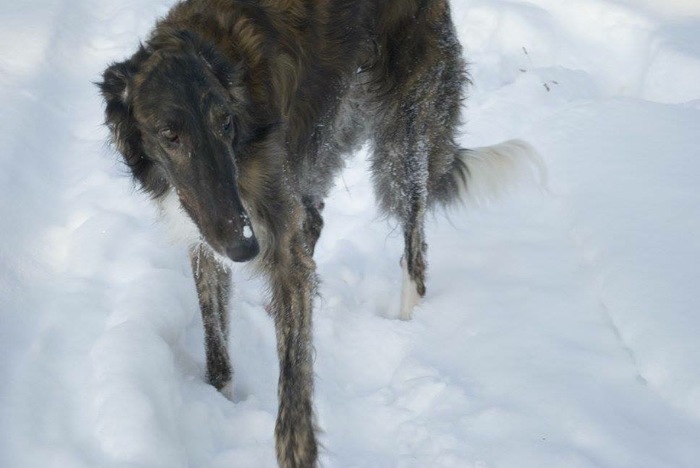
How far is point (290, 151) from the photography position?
Answer: 11.4ft

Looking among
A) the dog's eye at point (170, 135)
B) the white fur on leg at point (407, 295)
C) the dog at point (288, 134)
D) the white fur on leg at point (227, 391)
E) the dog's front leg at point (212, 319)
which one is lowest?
the white fur on leg at point (407, 295)

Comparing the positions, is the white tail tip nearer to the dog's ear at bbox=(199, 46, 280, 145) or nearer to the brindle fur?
the brindle fur

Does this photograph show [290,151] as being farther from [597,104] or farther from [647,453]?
[597,104]

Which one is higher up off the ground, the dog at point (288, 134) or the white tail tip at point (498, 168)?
the dog at point (288, 134)

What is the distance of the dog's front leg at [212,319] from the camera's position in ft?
11.8

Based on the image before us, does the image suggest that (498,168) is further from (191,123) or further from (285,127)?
(191,123)

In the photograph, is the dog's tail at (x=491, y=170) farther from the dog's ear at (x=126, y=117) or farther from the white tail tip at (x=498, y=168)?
the dog's ear at (x=126, y=117)

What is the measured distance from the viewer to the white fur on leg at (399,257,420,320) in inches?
167

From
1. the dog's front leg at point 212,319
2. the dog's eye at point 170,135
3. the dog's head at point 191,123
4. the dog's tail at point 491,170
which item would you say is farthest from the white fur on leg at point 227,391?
the dog's tail at point 491,170

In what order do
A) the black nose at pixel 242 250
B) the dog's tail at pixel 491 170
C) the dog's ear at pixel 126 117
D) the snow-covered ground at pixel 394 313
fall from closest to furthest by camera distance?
the black nose at pixel 242 250 → the dog's ear at pixel 126 117 → the snow-covered ground at pixel 394 313 → the dog's tail at pixel 491 170

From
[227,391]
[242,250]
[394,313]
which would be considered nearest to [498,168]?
[394,313]

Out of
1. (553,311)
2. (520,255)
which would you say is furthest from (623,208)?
(553,311)

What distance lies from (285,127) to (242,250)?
2.64 ft

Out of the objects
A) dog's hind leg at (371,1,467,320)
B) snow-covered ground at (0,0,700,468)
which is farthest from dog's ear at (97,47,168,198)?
dog's hind leg at (371,1,467,320)
